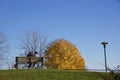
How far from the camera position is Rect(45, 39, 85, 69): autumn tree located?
6197 cm

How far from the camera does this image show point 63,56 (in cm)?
6356

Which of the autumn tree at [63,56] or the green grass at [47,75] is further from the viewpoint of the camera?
the autumn tree at [63,56]

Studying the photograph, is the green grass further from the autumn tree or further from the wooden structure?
the autumn tree

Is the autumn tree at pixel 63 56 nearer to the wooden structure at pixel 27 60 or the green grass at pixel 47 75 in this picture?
Answer: the wooden structure at pixel 27 60

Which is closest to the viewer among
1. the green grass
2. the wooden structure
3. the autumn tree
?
the green grass

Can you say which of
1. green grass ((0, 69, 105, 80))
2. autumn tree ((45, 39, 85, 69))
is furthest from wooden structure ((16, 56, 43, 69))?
autumn tree ((45, 39, 85, 69))

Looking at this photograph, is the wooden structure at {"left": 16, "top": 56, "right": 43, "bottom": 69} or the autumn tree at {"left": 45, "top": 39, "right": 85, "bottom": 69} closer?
the wooden structure at {"left": 16, "top": 56, "right": 43, "bottom": 69}

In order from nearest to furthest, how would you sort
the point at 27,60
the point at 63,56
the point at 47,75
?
the point at 47,75
the point at 27,60
the point at 63,56

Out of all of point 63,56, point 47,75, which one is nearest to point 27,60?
point 47,75

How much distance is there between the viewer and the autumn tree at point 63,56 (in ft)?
203

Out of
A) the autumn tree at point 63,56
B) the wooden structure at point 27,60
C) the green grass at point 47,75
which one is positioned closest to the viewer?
the green grass at point 47,75

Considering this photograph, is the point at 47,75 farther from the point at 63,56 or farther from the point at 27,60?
the point at 63,56

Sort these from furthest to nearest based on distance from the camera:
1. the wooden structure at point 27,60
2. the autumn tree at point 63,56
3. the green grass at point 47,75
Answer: the autumn tree at point 63,56 < the wooden structure at point 27,60 < the green grass at point 47,75

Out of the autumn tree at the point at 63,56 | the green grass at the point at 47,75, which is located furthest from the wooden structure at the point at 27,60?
the autumn tree at the point at 63,56
